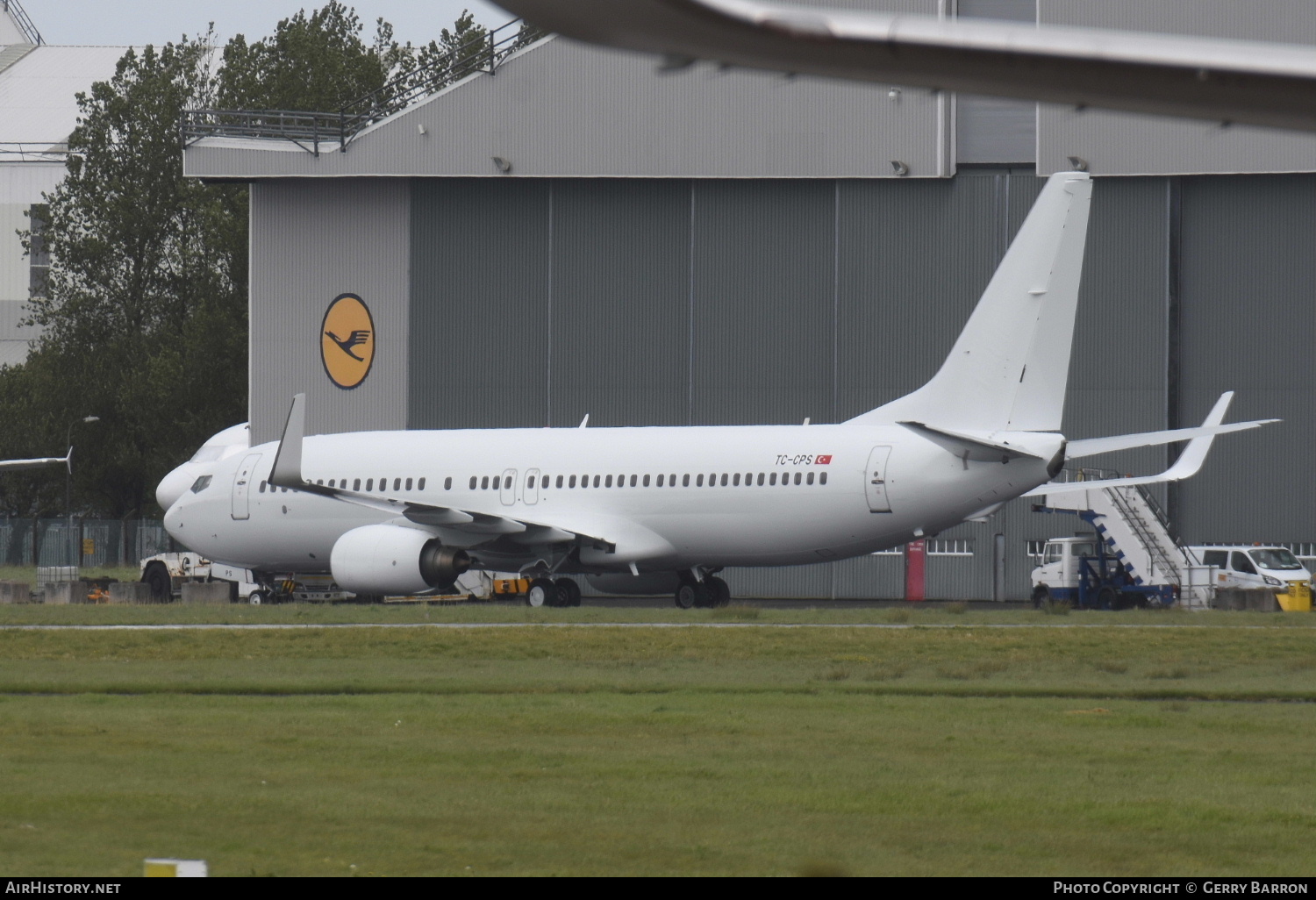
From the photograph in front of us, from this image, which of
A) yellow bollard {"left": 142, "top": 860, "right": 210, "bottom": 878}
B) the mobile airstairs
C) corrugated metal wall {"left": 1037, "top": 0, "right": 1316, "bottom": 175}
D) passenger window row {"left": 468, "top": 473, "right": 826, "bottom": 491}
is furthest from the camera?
corrugated metal wall {"left": 1037, "top": 0, "right": 1316, "bottom": 175}

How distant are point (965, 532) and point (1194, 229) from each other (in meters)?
9.60

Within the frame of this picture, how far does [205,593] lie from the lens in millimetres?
43375

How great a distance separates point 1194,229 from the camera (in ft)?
153

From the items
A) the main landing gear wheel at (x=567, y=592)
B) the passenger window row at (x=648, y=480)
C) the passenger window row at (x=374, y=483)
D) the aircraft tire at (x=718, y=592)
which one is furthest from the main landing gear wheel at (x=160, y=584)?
the aircraft tire at (x=718, y=592)

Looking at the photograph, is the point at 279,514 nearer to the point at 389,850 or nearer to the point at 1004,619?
the point at 1004,619

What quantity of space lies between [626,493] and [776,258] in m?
15.0

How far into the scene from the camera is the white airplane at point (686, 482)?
3108cm

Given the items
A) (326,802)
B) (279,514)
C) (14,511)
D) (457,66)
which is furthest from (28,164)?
(326,802)

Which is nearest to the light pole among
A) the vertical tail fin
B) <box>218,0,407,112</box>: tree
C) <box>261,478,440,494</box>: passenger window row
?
<box>218,0,407,112</box>: tree

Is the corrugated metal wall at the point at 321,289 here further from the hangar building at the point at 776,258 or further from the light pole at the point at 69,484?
the light pole at the point at 69,484

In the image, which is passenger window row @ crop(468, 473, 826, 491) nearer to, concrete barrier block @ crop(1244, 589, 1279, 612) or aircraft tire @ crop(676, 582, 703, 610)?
aircraft tire @ crop(676, 582, 703, 610)

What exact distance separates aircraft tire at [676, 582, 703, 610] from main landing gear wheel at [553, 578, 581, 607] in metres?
2.24

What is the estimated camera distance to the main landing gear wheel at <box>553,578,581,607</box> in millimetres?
35531

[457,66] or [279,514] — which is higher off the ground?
[457,66]
